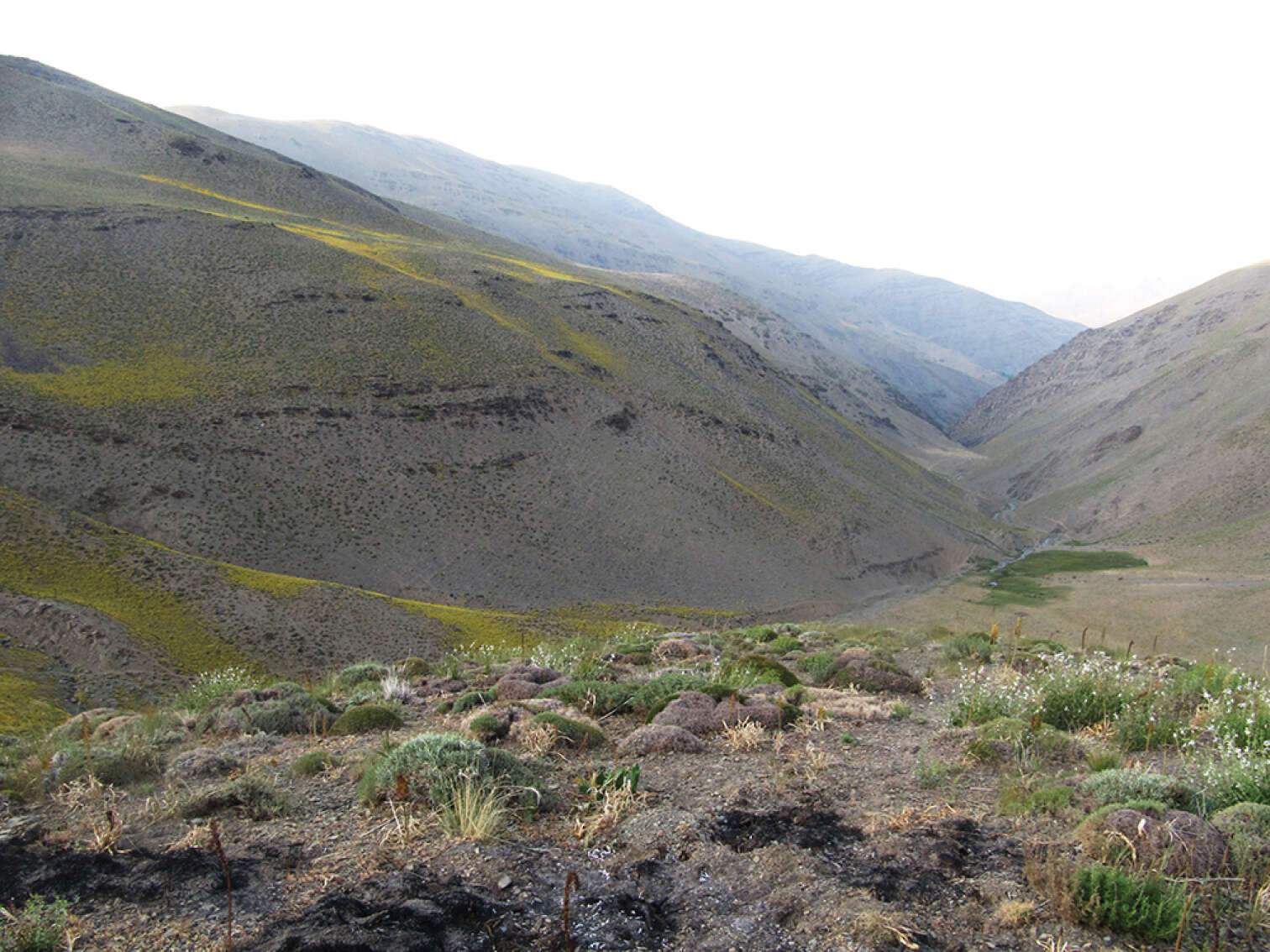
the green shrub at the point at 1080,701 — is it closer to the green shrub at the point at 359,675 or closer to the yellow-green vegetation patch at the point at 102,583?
the green shrub at the point at 359,675

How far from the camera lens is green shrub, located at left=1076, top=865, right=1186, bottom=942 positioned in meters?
3.86

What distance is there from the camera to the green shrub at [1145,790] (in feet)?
17.0

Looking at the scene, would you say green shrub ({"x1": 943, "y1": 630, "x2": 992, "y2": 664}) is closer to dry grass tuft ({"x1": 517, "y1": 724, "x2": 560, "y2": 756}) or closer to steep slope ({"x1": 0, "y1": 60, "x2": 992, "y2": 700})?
dry grass tuft ({"x1": 517, "y1": 724, "x2": 560, "y2": 756})

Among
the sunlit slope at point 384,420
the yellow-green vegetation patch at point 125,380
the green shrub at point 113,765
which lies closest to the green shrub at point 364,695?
the green shrub at point 113,765

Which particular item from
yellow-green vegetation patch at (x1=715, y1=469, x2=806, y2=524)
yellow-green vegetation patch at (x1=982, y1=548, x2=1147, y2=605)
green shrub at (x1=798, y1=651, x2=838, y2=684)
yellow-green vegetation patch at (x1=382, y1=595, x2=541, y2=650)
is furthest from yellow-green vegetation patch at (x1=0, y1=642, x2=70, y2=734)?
yellow-green vegetation patch at (x1=982, y1=548, x2=1147, y2=605)

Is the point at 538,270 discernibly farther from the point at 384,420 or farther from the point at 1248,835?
the point at 1248,835

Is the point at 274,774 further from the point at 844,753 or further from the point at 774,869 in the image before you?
the point at 844,753

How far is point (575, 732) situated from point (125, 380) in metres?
40.4

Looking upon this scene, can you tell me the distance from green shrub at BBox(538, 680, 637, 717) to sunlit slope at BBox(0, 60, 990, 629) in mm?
26756

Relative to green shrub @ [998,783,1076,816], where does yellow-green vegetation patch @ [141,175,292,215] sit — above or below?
above

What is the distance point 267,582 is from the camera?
28.3 metres

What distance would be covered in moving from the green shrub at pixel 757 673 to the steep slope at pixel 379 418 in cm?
2013

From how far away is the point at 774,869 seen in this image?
464cm

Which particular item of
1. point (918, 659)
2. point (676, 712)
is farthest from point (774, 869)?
point (918, 659)
